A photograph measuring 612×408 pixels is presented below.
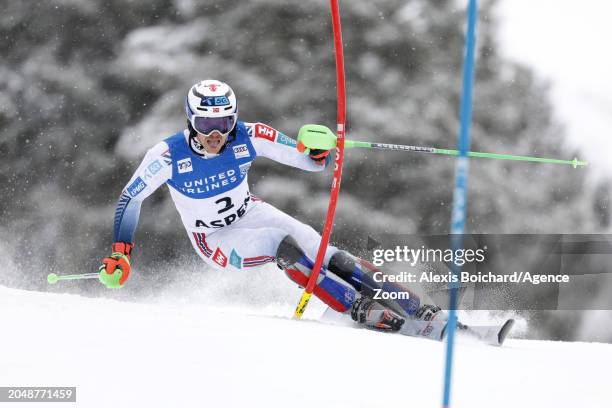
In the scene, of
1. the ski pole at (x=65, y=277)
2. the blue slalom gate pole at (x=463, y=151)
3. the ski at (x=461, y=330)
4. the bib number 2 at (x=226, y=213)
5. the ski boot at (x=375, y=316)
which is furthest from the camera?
the bib number 2 at (x=226, y=213)

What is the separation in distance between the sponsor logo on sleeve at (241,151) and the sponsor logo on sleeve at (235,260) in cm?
57

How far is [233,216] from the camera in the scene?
4477 mm

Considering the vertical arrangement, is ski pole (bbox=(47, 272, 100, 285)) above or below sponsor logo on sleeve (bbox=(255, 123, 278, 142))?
below

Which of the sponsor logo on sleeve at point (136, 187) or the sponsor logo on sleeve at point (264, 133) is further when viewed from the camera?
the sponsor logo on sleeve at point (264, 133)

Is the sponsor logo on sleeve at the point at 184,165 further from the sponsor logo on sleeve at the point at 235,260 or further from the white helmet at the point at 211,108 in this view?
the sponsor logo on sleeve at the point at 235,260

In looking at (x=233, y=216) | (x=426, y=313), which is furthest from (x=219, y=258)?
(x=426, y=313)

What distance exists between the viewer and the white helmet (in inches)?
158

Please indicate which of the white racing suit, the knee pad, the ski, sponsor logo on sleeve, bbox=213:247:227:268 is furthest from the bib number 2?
the ski

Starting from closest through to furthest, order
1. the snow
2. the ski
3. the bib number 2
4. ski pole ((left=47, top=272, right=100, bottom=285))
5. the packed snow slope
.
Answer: the packed snow slope, ski pole ((left=47, top=272, right=100, bottom=285)), the ski, the bib number 2, the snow

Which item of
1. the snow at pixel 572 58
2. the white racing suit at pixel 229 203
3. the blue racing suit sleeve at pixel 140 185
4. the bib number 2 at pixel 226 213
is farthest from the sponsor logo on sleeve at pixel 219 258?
the snow at pixel 572 58

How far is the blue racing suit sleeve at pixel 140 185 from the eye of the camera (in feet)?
13.8

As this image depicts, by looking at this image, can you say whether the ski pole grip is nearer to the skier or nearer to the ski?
the skier

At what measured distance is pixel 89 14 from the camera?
387 inches

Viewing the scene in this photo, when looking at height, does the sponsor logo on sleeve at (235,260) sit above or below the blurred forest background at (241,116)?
below
